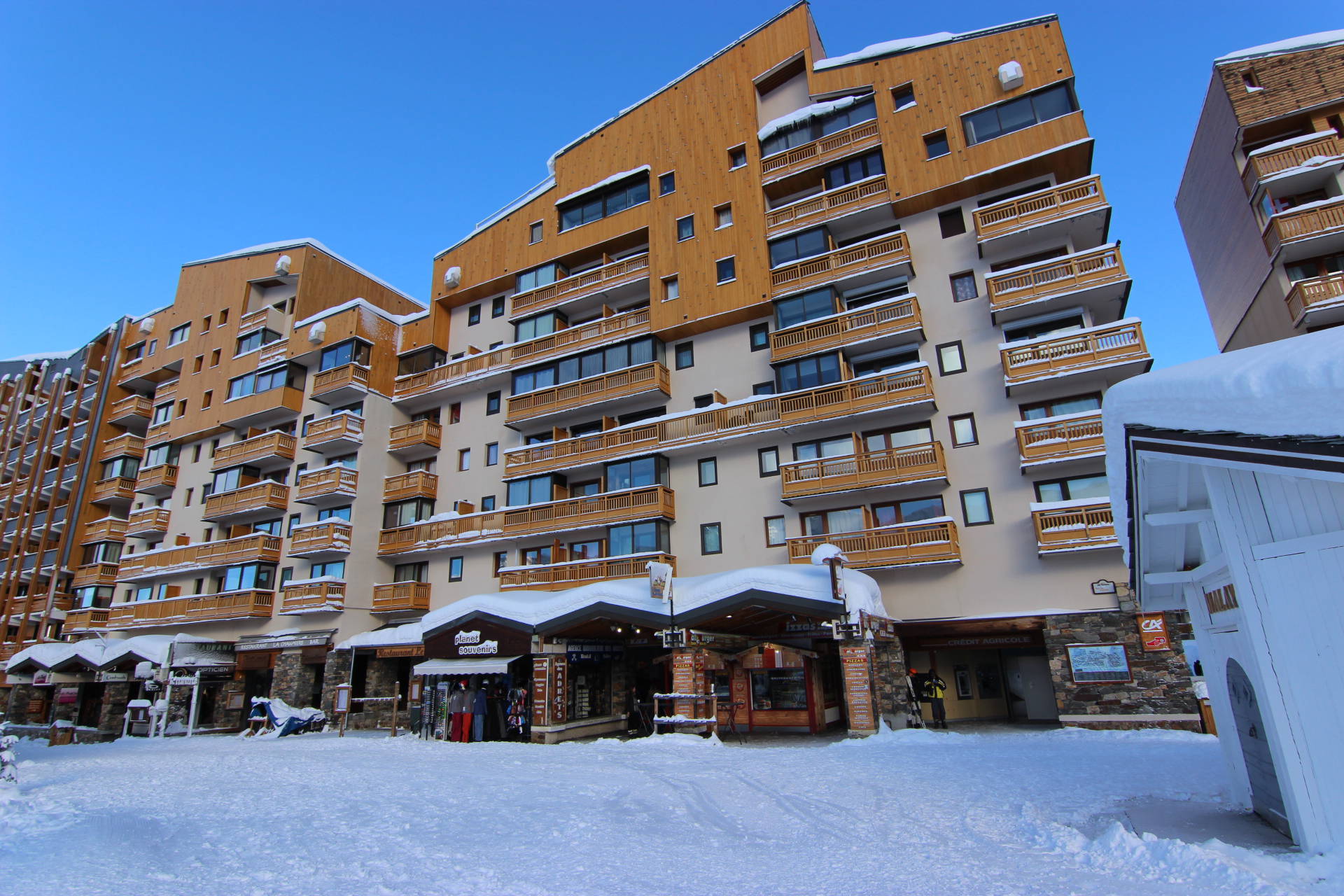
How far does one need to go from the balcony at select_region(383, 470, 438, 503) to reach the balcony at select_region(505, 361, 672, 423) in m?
5.26

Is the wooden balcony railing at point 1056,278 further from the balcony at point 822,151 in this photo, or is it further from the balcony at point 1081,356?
the balcony at point 822,151

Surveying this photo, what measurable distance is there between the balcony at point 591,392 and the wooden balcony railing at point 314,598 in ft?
34.9

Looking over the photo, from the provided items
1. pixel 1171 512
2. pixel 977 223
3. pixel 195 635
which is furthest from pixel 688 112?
pixel 195 635

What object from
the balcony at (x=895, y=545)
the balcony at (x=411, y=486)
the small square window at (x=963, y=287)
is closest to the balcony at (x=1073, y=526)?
the balcony at (x=895, y=545)

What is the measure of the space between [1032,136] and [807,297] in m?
9.15

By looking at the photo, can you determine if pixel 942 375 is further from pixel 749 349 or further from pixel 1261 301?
pixel 1261 301

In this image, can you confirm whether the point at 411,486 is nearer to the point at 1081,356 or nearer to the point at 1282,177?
the point at 1081,356

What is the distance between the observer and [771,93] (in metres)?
31.9

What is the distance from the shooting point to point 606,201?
114ft

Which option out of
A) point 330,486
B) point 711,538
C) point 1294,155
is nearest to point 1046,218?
point 1294,155

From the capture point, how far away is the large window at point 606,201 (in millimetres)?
33812

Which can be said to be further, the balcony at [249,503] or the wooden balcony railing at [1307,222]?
the balcony at [249,503]

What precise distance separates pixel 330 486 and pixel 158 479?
52.3ft

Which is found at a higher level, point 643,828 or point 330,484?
point 330,484
